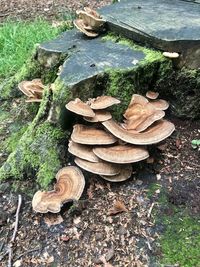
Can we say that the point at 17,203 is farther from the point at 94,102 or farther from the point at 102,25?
the point at 102,25

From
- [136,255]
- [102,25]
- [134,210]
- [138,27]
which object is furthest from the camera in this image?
[102,25]

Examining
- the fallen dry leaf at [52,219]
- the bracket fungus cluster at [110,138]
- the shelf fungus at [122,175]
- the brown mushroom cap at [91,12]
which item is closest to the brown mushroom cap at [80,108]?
the bracket fungus cluster at [110,138]

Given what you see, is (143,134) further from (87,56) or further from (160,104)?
(87,56)

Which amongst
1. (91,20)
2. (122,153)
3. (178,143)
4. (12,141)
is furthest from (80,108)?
(91,20)

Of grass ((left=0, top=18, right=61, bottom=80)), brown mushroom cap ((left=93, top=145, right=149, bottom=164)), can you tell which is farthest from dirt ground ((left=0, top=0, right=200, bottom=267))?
grass ((left=0, top=18, right=61, bottom=80))

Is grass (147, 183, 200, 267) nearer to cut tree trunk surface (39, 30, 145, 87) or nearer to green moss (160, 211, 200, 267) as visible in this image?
green moss (160, 211, 200, 267)

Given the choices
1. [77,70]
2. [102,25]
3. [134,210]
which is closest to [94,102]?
[77,70]

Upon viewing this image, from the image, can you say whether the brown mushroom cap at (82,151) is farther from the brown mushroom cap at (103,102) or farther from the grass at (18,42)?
the grass at (18,42)
